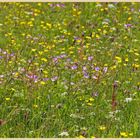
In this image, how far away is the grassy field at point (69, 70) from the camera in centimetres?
471

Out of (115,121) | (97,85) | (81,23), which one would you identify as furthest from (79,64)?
(81,23)

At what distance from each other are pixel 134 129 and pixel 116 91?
32.7 inches

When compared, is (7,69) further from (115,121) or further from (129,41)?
(129,41)

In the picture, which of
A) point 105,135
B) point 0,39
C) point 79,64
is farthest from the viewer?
point 0,39

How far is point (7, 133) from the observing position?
452 cm

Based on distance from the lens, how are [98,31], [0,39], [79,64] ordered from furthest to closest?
[98,31] < [0,39] < [79,64]

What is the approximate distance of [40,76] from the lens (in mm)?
5438

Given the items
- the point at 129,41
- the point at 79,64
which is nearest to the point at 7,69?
the point at 79,64

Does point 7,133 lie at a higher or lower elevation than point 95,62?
lower

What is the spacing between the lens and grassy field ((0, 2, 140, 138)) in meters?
4.71

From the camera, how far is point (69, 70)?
575 centimetres

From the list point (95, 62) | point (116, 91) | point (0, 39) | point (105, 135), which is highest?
point (0, 39)

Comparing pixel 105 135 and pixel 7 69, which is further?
pixel 7 69

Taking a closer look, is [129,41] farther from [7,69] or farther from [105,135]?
[105,135]
